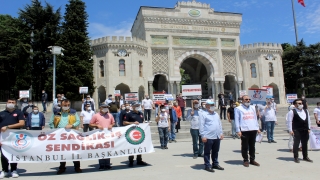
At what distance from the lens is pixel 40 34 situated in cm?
2658

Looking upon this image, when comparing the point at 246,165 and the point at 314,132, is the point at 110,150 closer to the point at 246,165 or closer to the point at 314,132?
the point at 246,165

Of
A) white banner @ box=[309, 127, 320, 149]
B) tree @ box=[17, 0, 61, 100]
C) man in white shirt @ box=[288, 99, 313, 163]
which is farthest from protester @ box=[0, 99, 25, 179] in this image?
tree @ box=[17, 0, 61, 100]

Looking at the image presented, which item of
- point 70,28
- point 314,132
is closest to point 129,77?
point 70,28

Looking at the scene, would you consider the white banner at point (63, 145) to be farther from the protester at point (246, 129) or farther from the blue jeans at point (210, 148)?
the protester at point (246, 129)

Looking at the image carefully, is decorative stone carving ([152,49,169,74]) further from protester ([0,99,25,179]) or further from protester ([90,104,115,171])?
protester ([0,99,25,179])

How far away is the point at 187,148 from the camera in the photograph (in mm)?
9781

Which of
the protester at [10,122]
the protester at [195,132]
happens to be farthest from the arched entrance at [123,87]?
the protester at [10,122]

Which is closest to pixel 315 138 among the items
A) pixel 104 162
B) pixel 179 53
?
pixel 104 162

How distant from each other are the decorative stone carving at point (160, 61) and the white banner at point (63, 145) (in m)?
23.1

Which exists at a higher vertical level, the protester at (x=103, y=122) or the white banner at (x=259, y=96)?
the white banner at (x=259, y=96)

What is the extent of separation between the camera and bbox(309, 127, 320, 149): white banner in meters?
8.66

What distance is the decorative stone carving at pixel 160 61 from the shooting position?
2973cm

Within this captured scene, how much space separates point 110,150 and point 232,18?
30.3 meters

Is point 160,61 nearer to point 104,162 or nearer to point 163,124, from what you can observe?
point 163,124
